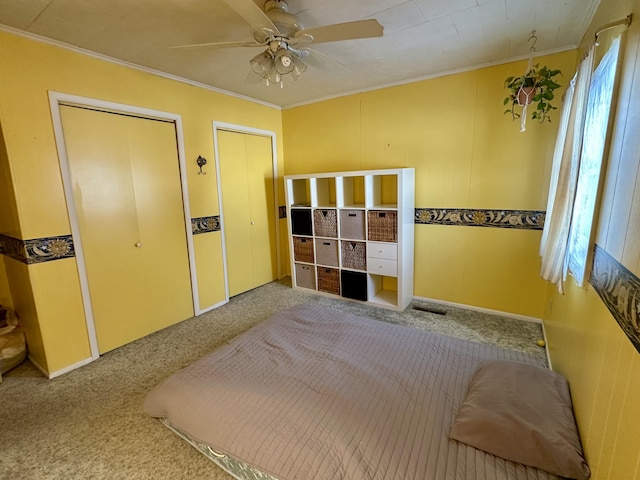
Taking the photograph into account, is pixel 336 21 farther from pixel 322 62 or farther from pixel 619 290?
pixel 619 290

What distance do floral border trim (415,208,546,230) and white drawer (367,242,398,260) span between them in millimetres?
489

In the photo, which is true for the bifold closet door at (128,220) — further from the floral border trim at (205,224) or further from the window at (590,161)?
the window at (590,161)

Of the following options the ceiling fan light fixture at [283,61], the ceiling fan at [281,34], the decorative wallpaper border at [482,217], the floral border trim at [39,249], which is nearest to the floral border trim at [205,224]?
the floral border trim at [39,249]

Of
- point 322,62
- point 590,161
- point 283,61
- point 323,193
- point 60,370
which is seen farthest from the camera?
point 323,193

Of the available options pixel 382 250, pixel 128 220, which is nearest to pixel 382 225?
pixel 382 250

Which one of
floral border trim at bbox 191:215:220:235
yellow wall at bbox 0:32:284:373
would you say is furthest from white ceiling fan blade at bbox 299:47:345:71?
floral border trim at bbox 191:215:220:235

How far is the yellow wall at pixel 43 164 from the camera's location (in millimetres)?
Result: 2014

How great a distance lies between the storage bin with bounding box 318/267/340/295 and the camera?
3.61m

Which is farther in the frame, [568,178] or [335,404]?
[568,178]

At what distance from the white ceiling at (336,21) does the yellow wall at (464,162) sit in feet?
1.05

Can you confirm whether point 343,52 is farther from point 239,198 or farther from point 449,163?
point 239,198

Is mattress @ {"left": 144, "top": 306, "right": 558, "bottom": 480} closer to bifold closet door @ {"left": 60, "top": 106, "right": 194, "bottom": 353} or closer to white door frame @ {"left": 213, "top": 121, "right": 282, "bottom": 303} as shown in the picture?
bifold closet door @ {"left": 60, "top": 106, "right": 194, "bottom": 353}

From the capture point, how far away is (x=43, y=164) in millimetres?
2146

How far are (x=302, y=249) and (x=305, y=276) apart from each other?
37cm
